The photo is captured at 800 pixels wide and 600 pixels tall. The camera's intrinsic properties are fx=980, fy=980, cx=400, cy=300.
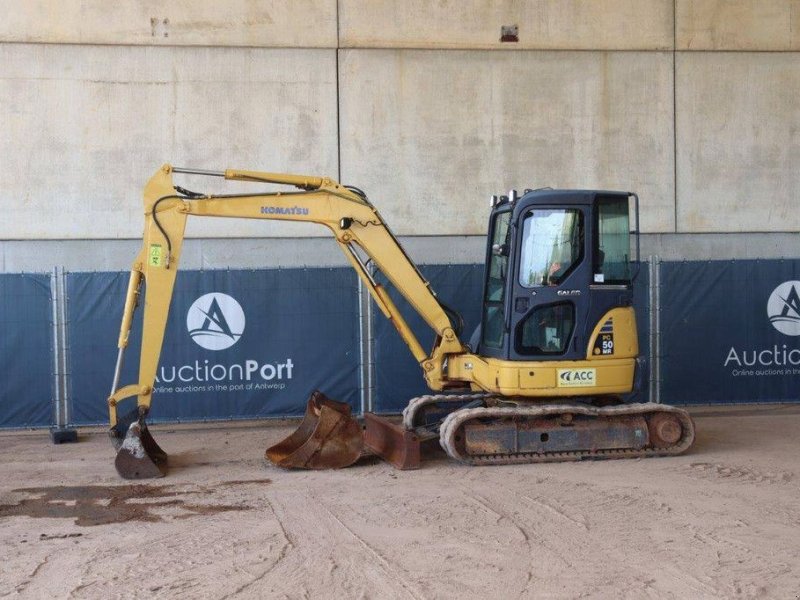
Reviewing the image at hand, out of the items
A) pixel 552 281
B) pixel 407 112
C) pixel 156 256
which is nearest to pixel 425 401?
pixel 552 281

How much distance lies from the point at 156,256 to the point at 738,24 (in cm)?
1033

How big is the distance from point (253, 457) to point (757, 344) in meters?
7.17

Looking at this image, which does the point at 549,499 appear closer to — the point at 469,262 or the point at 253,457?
the point at 253,457

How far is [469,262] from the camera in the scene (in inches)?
579

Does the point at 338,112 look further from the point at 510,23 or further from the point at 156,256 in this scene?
the point at 156,256

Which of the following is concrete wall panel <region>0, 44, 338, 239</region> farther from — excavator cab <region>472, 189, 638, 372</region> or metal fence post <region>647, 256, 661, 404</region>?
excavator cab <region>472, 189, 638, 372</region>

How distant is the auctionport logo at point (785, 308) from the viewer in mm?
13555

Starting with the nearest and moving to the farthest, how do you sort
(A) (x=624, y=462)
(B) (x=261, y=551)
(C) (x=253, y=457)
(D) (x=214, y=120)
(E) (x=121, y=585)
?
(E) (x=121, y=585), (B) (x=261, y=551), (A) (x=624, y=462), (C) (x=253, y=457), (D) (x=214, y=120)

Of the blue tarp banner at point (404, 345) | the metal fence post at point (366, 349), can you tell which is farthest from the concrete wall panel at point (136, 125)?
the blue tarp banner at point (404, 345)

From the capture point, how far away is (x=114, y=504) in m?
8.41

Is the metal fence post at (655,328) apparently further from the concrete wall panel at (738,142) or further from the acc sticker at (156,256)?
the acc sticker at (156,256)

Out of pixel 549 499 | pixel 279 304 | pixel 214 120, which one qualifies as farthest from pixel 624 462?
pixel 214 120

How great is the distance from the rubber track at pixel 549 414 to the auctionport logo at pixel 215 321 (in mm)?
3894

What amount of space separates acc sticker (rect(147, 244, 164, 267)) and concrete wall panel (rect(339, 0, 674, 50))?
6.18 m
